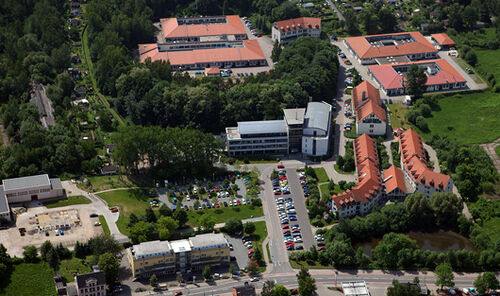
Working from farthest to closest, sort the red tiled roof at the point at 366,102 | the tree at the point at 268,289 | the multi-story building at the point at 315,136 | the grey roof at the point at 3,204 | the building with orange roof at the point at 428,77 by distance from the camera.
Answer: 1. the building with orange roof at the point at 428,77
2. the red tiled roof at the point at 366,102
3. the multi-story building at the point at 315,136
4. the grey roof at the point at 3,204
5. the tree at the point at 268,289

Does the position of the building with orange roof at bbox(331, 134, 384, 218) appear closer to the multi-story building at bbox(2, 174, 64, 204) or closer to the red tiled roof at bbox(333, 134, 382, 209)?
the red tiled roof at bbox(333, 134, 382, 209)

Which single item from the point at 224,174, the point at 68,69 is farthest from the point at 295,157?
the point at 68,69

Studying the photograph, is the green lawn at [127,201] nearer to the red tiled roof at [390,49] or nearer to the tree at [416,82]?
the tree at [416,82]

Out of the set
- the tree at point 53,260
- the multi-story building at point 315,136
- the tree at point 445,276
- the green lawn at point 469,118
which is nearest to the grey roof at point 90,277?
the tree at point 53,260

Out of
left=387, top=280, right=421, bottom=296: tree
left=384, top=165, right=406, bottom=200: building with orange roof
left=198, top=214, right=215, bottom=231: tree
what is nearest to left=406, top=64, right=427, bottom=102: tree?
left=384, top=165, right=406, bottom=200: building with orange roof

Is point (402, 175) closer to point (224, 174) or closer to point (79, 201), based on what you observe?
point (224, 174)
